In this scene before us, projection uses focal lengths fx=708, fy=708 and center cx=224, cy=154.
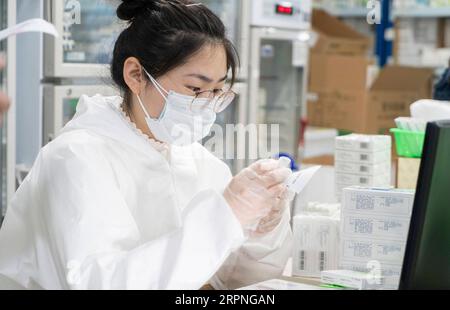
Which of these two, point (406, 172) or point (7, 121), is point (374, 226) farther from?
point (7, 121)

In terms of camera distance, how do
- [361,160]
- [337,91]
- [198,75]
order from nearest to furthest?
[198,75] < [361,160] < [337,91]

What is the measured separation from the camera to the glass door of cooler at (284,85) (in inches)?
151

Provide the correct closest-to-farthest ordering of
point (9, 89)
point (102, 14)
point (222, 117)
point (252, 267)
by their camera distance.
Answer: point (252, 267), point (9, 89), point (102, 14), point (222, 117)

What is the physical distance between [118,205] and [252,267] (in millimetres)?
490

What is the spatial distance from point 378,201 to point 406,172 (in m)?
0.57

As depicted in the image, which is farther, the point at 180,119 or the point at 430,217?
the point at 180,119

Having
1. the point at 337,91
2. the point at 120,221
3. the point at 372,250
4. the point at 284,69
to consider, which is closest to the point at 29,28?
the point at 120,221

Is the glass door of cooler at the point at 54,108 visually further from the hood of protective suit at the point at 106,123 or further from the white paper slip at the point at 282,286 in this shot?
the white paper slip at the point at 282,286

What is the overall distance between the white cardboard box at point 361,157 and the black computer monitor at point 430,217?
705 millimetres

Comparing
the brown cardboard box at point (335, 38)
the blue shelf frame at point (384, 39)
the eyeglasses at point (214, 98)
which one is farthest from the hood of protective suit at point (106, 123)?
the blue shelf frame at point (384, 39)

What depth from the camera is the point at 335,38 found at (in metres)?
4.42
